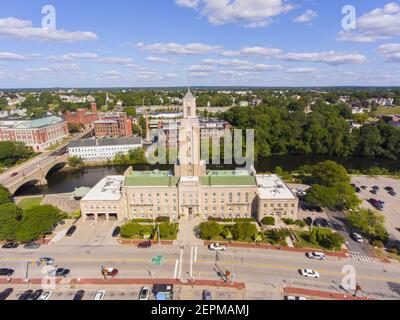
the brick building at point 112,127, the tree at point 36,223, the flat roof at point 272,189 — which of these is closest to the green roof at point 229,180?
the flat roof at point 272,189

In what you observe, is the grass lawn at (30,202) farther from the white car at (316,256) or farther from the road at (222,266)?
the white car at (316,256)

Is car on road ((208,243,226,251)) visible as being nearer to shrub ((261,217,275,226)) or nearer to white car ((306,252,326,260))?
shrub ((261,217,275,226))

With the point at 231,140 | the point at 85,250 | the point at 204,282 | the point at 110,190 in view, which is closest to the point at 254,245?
the point at 204,282

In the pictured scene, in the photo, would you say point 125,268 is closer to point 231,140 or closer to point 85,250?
point 85,250

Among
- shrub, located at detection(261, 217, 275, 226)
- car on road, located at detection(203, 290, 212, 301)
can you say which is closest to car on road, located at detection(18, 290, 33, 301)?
car on road, located at detection(203, 290, 212, 301)

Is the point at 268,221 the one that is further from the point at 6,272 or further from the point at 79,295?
the point at 6,272

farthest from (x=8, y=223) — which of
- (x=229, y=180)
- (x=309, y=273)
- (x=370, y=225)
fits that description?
(x=370, y=225)
